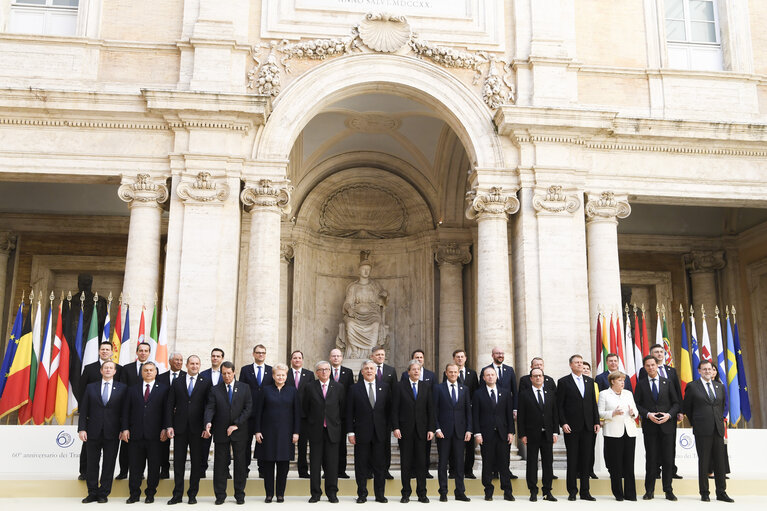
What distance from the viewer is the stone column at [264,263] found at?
11234mm

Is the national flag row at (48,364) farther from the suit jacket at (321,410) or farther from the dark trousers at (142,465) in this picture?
the suit jacket at (321,410)

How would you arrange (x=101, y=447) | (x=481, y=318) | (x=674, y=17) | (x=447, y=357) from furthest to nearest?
(x=447, y=357), (x=674, y=17), (x=481, y=318), (x=101, y=447)

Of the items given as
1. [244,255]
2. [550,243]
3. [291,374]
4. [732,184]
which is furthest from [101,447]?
[732,184]

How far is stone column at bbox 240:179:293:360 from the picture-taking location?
36.9 ft

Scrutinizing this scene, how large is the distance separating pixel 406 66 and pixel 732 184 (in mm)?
5652

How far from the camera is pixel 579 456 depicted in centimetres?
854

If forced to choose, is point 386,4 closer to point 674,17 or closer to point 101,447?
point 674,17

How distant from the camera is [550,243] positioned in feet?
38.6

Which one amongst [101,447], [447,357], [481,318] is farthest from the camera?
[447,357]

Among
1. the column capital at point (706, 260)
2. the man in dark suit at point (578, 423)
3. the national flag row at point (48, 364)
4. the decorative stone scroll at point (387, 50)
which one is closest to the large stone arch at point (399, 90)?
the decorative stone scroll at point (387, 50)

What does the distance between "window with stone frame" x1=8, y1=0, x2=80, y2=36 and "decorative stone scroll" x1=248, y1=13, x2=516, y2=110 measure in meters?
3.09

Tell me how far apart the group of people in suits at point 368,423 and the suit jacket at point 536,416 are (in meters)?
0.01

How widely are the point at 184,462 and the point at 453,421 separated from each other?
2823 millimetres

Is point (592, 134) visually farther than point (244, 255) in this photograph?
No
